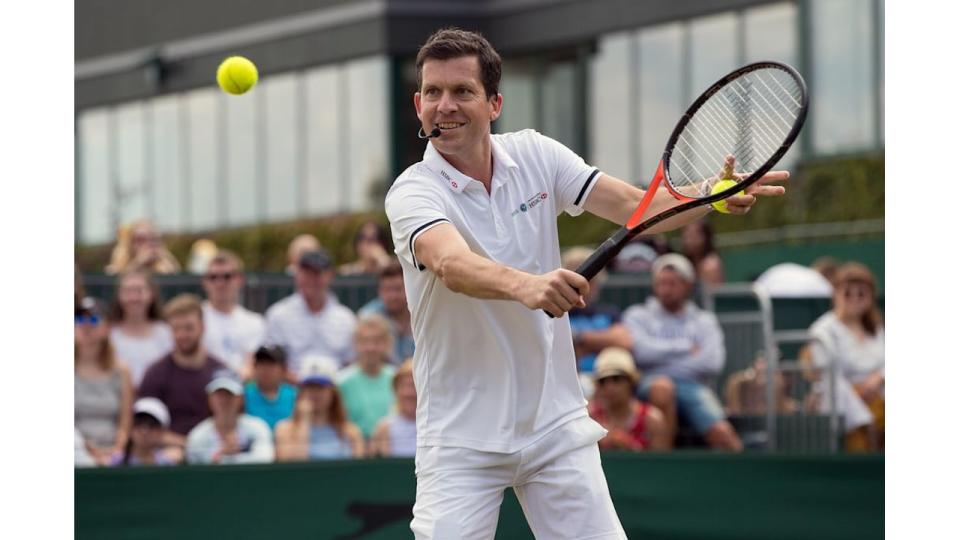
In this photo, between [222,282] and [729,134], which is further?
[222,282]

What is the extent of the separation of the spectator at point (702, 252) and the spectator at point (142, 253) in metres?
3.70

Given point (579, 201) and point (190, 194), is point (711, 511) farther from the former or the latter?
point (190, 194)

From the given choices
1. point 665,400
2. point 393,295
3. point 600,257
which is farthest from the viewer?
point 393,295

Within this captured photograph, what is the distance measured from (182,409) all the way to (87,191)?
23.5 meters

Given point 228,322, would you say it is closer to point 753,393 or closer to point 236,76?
point 236,76

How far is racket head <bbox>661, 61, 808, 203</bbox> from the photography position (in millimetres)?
5258

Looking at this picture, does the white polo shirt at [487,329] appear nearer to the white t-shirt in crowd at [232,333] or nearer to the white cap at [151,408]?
the white cap at [151,408]

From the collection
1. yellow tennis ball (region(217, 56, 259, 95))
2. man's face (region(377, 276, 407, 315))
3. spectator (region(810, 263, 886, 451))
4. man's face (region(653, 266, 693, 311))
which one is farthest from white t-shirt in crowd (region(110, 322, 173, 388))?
spectator (region(810, 263, 886, 451))

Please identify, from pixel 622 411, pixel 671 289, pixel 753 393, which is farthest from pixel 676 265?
pixel 622 411

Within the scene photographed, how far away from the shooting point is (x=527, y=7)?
82.7 feet

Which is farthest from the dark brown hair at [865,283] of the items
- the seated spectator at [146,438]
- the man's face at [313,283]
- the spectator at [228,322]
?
the seated spectator at [146,438]

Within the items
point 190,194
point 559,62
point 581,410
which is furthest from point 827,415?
point 190,194

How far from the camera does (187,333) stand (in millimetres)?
9102

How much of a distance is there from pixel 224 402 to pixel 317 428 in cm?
57
